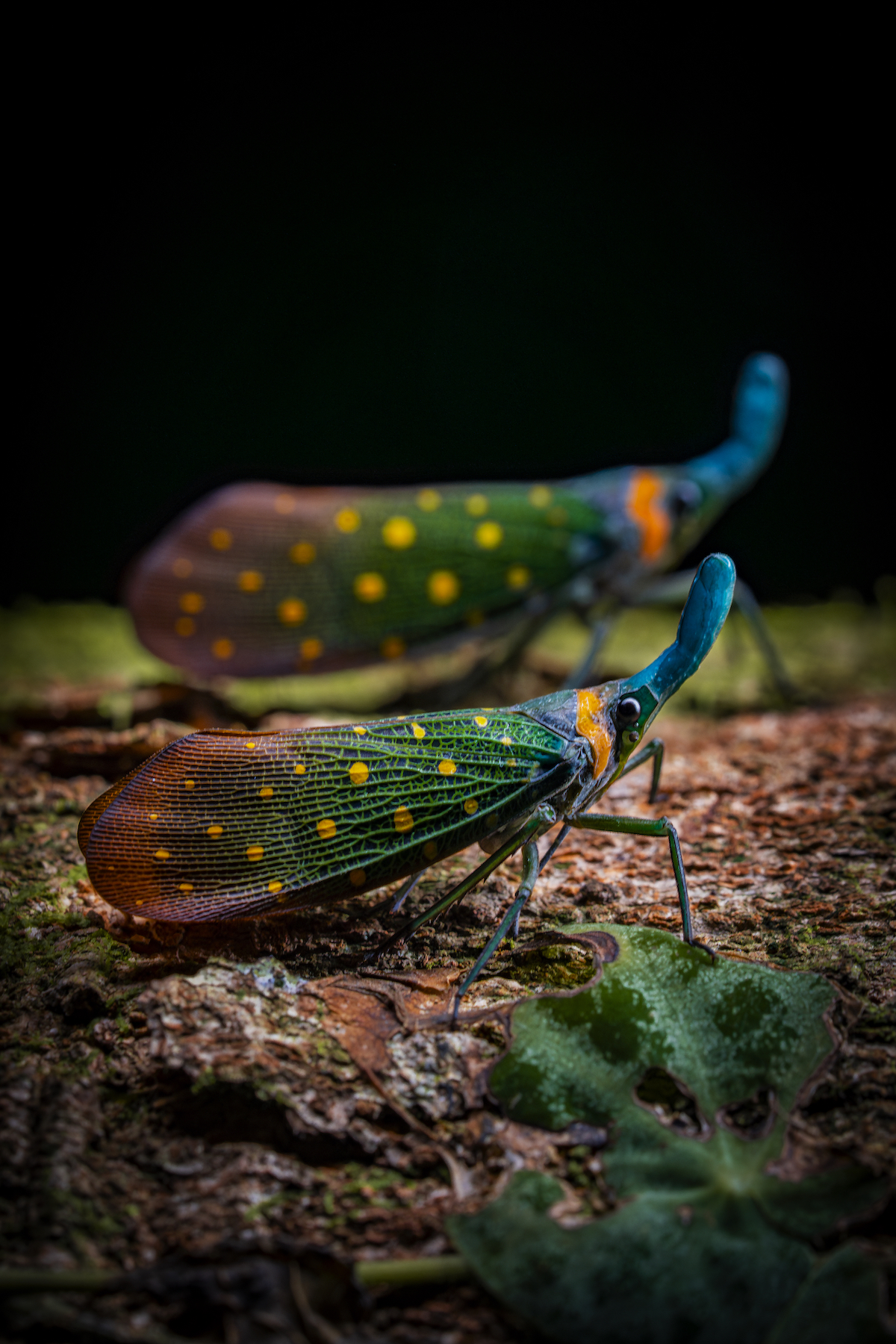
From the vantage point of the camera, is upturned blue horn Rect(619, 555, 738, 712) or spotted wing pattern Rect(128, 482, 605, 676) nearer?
upturned blue horn Rect(619, 555, 738, 712)

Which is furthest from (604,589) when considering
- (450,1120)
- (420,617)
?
(450,1120)

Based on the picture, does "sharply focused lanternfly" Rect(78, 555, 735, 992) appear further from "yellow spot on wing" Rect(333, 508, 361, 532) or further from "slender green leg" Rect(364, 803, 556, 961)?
"yellow spot on wing" Rect(333, 508, 361, 532)

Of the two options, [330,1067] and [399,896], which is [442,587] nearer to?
[399,896]

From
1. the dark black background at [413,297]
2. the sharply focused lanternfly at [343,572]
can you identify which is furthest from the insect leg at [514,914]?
the dark black background at [413,297]

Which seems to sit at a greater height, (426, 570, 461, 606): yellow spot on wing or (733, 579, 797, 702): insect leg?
(426, 570, 461, 606): yellow spot on wing

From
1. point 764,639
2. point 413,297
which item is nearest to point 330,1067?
point 764,639

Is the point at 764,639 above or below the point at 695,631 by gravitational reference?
below

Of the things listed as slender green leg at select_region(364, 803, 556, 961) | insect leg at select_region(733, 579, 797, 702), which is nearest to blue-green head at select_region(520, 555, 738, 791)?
slender green leg at select_region(364, 803, 556, 961)
